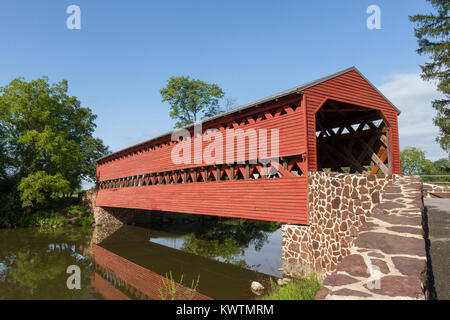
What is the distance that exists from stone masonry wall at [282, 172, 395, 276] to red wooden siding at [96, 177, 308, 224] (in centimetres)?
35

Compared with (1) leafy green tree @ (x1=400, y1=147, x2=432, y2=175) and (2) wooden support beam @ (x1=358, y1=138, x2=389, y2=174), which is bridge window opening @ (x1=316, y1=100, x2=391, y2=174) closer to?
(2) wooden support beam @ (x1=358, y1=138, x2=389, y2=174)

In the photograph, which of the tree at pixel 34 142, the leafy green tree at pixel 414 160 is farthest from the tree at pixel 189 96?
the leafy green tree at pixel 414 160

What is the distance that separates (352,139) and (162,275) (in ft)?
31.5

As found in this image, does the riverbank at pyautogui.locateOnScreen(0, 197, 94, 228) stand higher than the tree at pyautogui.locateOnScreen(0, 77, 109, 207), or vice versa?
the tree at pyautogui.locateOnScreen(0, 77, 109, 207)

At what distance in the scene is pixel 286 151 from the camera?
8.90 metres

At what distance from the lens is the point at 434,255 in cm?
570

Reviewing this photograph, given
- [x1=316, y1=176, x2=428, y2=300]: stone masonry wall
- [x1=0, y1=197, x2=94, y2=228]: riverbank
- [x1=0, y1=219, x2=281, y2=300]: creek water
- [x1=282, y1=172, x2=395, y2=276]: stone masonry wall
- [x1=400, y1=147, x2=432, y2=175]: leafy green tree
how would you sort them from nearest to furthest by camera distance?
1. [x1=316, y1=176, x2=428, y2=300]: stone masonry wall
2. [x1=282, y1=172, x2=395, y2=276]: stone masonry wall
3. [x1=0, y1=219, x2=281, y2=300]: creek water
4. [x1=0, y1=197, x2=94, y2=228]: riverbank
5. [x1=400, y1=147, x2=432, y2=175]: leafy green tree

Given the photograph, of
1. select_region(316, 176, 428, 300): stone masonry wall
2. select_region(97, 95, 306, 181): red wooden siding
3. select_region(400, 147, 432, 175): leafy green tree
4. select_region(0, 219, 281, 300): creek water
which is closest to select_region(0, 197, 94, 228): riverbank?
select_region(0, 219, 281, 300): creek water

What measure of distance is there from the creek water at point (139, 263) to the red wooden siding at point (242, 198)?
2.01 m

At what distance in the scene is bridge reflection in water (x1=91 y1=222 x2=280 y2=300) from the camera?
25.6 ft

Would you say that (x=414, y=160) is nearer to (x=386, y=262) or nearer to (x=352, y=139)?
(x=352, y=139)

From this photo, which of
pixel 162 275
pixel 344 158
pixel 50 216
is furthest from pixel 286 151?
pixel 50 216

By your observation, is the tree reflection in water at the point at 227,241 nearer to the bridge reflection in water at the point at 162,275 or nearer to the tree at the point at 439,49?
the bridge reflection in water at the point at 162,275
